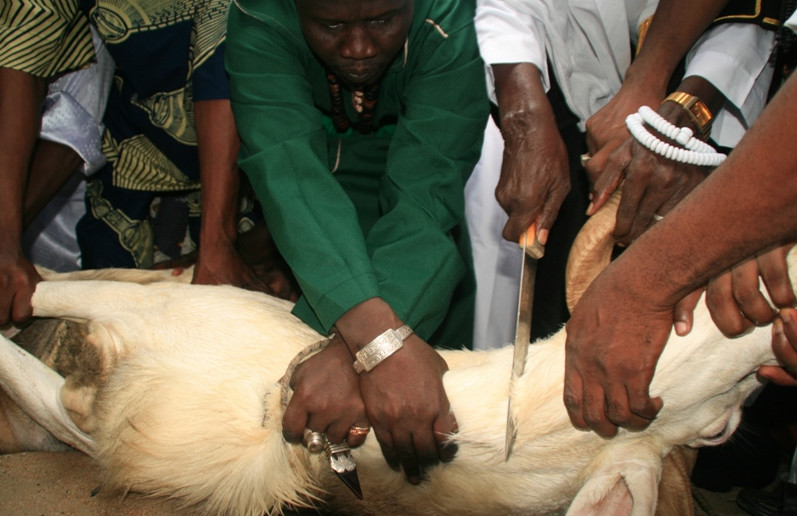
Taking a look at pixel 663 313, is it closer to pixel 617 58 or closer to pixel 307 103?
pixel 617 58

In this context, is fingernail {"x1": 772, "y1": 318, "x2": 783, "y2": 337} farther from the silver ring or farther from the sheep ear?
the sheep ear

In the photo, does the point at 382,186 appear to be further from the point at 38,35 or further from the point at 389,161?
the point at 38,35

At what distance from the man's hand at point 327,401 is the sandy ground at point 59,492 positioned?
0.41 metres

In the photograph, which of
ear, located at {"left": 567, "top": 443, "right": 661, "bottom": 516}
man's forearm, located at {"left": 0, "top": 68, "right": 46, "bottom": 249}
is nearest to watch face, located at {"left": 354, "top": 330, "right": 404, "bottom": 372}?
ear, located at {"left": 567, "top": 443, "right": 661, "bottom": 516}

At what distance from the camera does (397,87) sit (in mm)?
1568

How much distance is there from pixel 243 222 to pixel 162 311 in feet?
2.43

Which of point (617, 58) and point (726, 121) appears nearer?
point (726, 121)

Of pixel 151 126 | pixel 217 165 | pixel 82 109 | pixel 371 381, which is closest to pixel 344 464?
pixel 371 381

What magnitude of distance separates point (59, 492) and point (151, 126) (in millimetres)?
1108

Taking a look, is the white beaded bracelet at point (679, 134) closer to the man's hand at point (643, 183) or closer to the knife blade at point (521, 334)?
the man's hand at point (643, 183)

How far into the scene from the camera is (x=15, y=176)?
173 cm

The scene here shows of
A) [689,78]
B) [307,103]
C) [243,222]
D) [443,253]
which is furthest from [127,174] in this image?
[689,78]

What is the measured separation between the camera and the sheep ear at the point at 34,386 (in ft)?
4.95

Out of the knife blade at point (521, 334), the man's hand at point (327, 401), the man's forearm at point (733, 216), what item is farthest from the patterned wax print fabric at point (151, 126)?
the man's forearm at point (733, 216)
